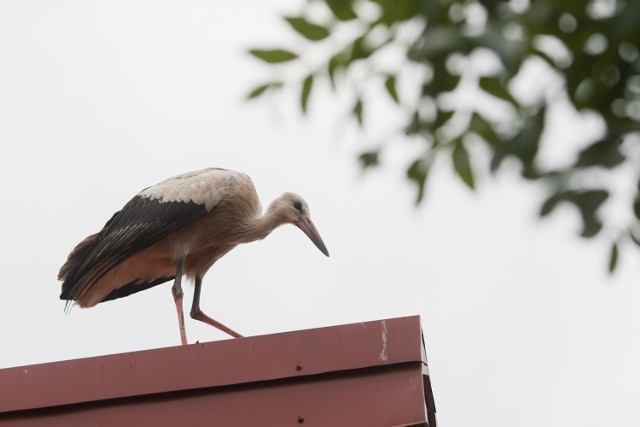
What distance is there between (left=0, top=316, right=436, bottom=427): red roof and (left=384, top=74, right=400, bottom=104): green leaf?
2511mm

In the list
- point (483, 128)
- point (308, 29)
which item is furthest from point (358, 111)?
point (483, 128)

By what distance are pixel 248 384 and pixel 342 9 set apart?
2.82m

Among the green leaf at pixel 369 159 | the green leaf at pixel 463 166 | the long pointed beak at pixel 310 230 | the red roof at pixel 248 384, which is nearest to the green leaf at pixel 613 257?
the green leaf at pixel 463 166

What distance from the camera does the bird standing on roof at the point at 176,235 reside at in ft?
27.1

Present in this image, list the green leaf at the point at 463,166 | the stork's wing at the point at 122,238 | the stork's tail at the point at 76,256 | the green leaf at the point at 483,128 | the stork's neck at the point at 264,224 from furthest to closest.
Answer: the stork's neck at the point at 264,224
the stork's tail at the point at 76,256
the stork's wing at the point at 122,238
the green leaf at the point at 463,166
the green leaf at the point at 483,128

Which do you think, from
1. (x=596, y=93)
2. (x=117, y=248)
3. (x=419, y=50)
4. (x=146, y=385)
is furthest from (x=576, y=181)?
(x=117, y=248)

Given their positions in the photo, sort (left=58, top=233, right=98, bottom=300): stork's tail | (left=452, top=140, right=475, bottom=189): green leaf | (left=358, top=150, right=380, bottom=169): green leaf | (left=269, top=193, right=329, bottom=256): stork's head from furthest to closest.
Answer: (left=269, top=193, right=329, bottom=256): stork's head
(left=58, top=233, right=98, bottom=300): stork's tail
(left=358, top=150, right=380, bottom=169): green leaf
(left=452, top=140, right=475, bottom=189): green leaf

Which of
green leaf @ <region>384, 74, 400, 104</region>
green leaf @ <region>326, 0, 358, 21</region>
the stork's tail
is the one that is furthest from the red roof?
the stork's tail

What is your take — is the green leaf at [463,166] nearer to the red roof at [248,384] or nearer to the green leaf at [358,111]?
the green leaf at [358,111]

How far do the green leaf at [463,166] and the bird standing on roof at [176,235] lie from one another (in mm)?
6048

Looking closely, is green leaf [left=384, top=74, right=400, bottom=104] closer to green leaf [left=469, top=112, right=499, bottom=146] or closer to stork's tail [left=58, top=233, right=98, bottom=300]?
green leaf [left=469, top=112, right=499, bottom=146]

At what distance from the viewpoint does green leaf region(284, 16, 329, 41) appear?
2.38m

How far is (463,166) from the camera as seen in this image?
232 cm

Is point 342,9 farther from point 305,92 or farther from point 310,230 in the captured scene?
point 310,230
